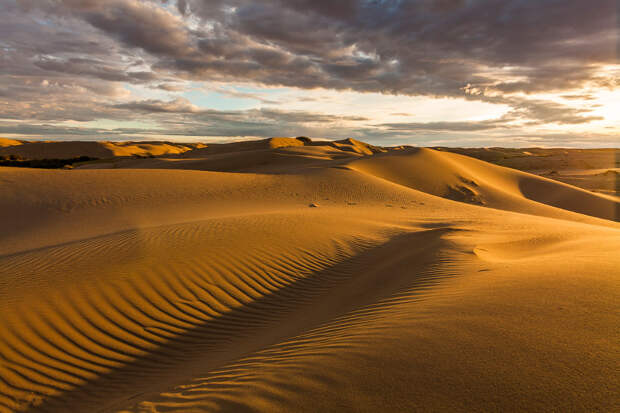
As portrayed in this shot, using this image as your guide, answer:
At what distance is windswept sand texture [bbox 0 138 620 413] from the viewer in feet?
9.08

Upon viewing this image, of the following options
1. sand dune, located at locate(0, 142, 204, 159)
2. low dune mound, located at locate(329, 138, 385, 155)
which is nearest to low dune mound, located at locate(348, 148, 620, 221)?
low dune mound, located at locate(329, 138, 385, 155)

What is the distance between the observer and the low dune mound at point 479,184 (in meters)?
23.9

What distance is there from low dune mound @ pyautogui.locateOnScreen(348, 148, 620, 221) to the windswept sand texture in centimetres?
1255

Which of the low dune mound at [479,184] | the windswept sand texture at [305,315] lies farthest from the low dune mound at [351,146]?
the windswept sand texture at [305,315]

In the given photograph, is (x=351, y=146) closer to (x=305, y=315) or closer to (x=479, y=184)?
(x=479, y=184)

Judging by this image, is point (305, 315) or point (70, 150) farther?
point (70, 150)

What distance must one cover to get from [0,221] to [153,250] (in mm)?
8902

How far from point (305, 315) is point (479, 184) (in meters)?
23.8

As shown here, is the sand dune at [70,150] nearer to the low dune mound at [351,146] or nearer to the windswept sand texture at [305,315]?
the low dune mound at [351,146]

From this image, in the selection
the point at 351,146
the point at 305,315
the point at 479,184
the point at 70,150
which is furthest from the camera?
the point at 70,150

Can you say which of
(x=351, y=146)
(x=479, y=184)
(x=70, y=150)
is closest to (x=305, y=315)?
(x=479, y=184)

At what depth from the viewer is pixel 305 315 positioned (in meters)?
5.96

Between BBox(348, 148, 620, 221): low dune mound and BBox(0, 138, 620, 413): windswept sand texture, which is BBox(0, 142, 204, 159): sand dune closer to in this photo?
BBox(348, 148, 620, 221): low dune mound

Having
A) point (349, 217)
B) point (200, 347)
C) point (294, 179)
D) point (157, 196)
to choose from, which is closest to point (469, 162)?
point (294, 179)
